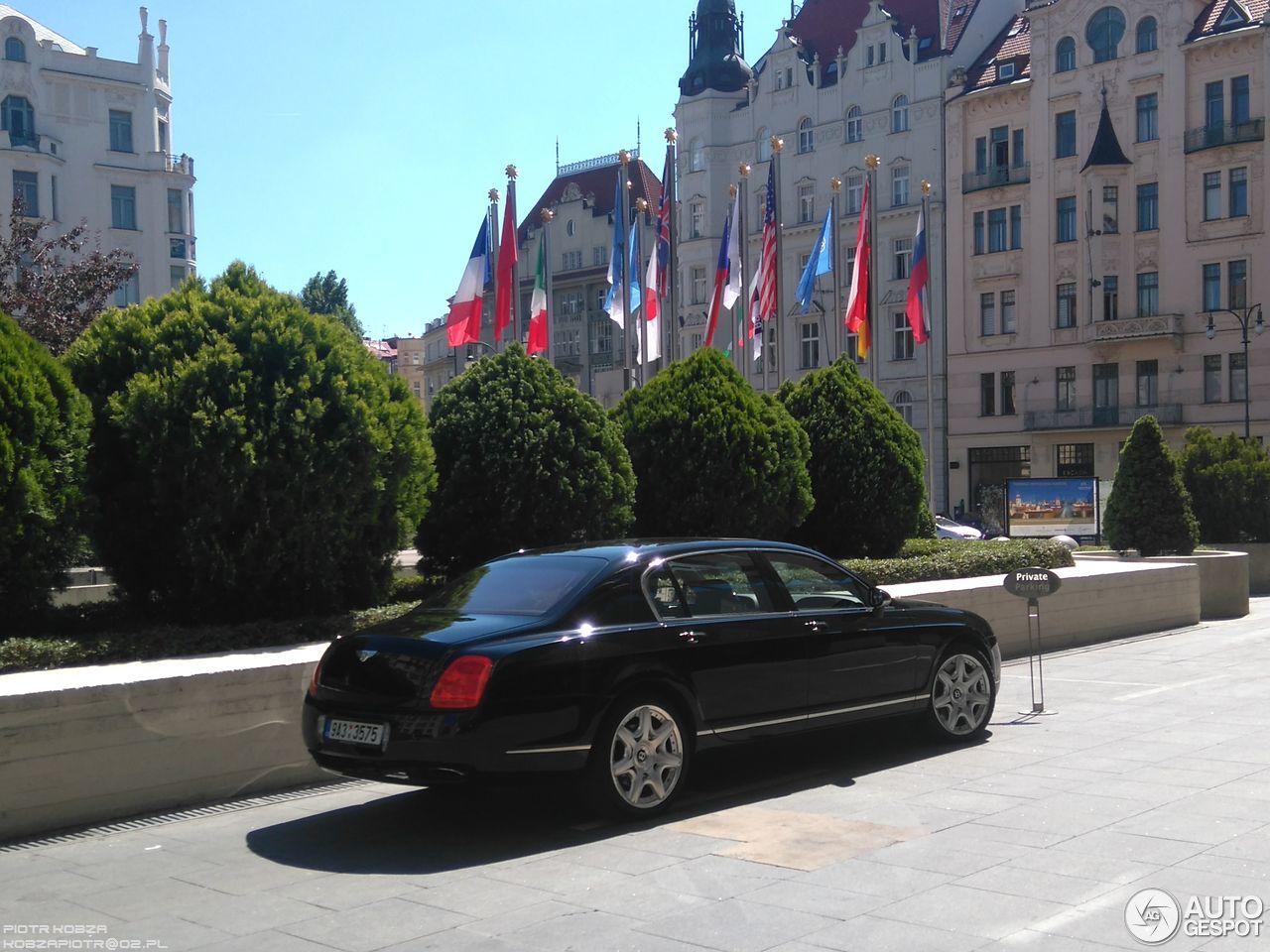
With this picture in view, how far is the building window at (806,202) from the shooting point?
60.7 metres

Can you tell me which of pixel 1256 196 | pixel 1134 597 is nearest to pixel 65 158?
pixel 1256 196

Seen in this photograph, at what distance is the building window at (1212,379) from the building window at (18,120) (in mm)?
46976

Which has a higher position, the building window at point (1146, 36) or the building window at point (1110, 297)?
the building window at point (1146, 36)

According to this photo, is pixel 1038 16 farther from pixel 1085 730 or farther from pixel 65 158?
pixel 1085 730

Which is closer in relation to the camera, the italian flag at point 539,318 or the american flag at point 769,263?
the italian flag at point 539,318

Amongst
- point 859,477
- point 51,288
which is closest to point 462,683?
point 859,477

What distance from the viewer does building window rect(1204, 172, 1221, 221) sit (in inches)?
1930

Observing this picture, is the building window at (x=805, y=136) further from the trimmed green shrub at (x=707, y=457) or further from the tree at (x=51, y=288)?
the trimmed green shrub at (x=707, y=457)

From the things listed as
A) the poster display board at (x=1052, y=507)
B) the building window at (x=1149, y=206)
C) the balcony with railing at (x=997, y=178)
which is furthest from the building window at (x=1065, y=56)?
the poster display board at (x=1052, y=507)

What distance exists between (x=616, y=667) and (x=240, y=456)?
397cm

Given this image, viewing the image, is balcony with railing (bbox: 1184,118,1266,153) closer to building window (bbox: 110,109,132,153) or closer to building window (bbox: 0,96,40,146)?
building window (bbox: 110,109,132,153)

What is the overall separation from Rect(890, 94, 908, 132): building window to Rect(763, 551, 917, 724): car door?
171ft

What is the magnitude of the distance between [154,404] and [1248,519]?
22.5 metres

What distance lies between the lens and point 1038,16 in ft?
176
